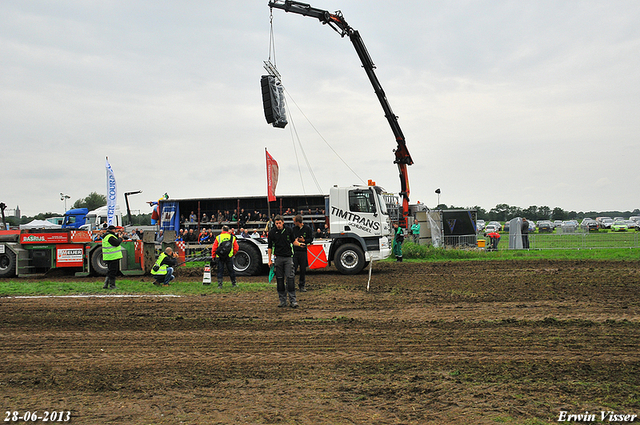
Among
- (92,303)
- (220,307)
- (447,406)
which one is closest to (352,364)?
(447,406)

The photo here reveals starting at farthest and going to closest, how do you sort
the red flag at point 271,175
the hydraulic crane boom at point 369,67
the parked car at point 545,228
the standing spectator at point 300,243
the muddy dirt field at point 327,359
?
the parked car at point 545,228 → the hydraulic crane boom at point 369,67 → the red flag at point 271,175 → the standing spectator at point 300,243 → the muddy dirt field at point 327,359

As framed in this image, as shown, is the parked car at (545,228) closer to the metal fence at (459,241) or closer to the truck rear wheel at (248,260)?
the metal fence at (459,241)

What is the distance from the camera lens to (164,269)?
1270 cm

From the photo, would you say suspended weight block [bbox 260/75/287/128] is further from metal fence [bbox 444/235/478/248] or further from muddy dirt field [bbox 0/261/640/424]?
metal fence [bbox 444/235/478/248]

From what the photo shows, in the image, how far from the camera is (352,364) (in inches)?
209

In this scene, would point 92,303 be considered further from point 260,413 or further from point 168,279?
point 260,413

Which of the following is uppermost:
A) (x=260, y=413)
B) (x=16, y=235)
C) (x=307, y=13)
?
(x=307, y=13)

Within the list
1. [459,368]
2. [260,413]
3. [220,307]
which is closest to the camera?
[260,413]

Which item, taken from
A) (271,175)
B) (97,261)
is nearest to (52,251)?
(97,261)

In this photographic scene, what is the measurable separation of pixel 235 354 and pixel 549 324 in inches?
186

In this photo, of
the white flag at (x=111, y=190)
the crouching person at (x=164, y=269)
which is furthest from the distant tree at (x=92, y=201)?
the crouching person at (x=164, y=269)

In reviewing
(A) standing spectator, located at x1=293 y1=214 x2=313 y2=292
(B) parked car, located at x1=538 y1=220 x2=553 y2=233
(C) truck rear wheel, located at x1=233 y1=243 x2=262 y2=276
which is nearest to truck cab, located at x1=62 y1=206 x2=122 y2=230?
(C) truck rear wheel, located at x1=233 y1=243 x2=262 y2=276

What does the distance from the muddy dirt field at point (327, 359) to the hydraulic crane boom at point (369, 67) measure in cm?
1204

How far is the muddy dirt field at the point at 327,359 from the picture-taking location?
4.12 meters
